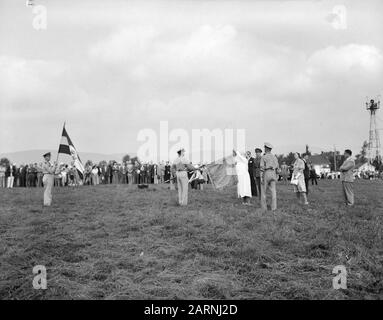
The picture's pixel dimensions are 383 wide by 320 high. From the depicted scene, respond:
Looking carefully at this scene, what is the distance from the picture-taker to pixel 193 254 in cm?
767

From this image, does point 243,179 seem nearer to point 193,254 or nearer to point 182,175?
point 182,175

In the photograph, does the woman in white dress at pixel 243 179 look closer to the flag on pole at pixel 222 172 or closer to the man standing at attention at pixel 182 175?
the man standing at attention at pixel 182 175

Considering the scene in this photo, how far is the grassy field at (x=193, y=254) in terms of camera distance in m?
5.88

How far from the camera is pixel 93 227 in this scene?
10484 millimetres

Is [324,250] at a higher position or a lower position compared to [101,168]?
lower

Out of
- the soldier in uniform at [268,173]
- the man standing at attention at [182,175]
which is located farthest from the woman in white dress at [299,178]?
the man standing at attention at [182,175]

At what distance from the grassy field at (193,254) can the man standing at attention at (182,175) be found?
8.30 feet

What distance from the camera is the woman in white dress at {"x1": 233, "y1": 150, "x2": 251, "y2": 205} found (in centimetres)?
1558

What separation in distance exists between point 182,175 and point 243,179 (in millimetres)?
2428

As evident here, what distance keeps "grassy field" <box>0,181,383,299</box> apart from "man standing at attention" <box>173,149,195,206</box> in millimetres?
2530

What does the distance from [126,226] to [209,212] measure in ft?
10.3

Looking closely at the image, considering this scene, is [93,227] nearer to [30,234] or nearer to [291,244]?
[30,234]

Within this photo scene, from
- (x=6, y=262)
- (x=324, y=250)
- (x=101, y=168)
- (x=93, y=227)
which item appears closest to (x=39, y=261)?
(x=6, y=262)

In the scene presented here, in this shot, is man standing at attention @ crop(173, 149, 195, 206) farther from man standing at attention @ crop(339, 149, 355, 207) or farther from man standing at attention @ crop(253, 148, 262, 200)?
A: man standing at attention @ crop(339, 149, 355, 207)
